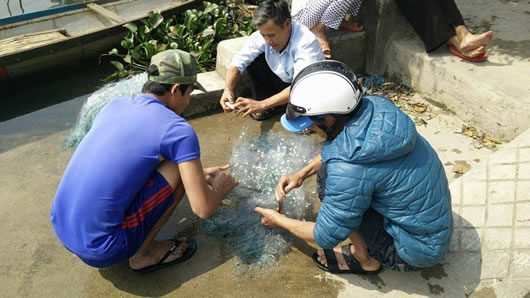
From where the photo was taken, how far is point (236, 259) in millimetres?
3002

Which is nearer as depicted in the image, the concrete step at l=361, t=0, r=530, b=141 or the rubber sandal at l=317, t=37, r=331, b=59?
the concrete step at l=361, t=0, r=530, b=141

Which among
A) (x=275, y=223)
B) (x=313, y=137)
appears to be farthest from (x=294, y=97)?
(x=313, y=137)

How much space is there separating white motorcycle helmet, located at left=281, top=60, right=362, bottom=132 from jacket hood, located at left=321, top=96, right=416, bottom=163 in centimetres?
9

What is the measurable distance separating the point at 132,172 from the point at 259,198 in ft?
4.36

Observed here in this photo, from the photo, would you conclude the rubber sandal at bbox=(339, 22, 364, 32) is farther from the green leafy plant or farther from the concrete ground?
the concrete ground

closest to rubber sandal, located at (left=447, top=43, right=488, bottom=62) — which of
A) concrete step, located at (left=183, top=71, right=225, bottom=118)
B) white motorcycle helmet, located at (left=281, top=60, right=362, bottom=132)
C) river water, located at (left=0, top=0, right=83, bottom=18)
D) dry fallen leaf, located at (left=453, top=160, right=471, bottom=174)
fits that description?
dry fallen leaf, located at (left=453, top=160, right=471, bottom=174)

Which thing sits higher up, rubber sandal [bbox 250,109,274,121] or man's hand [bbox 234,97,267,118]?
man's hand [bbox 234,97,267,118]

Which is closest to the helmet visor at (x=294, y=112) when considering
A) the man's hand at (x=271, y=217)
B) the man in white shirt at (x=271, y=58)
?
the man's hand at (x=271, y=217)

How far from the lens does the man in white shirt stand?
3.49 metres

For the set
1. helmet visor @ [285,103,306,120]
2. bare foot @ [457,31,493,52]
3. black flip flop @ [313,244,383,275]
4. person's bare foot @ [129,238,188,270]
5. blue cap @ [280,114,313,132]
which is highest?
helmet visor @ [285,103,306,120]

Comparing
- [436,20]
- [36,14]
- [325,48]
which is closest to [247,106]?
A: [325,48]

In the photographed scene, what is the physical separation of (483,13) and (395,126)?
3755mm

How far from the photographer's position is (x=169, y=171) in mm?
2592

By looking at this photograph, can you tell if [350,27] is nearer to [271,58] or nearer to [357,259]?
[271,58]
